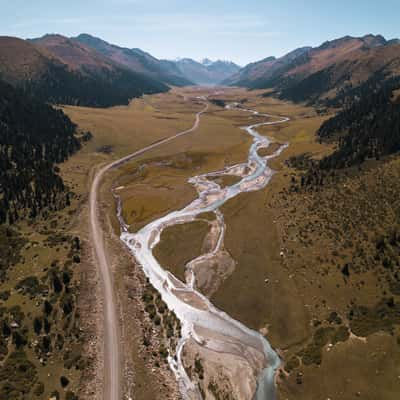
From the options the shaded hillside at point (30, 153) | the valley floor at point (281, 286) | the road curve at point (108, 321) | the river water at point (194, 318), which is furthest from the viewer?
the shaded hillside at point (30, 153)

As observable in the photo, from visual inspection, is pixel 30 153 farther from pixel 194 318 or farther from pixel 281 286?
pixel 281 286

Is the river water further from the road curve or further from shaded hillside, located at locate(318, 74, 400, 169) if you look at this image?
shaded hillside, located at locate(318, 74, 400, 169)

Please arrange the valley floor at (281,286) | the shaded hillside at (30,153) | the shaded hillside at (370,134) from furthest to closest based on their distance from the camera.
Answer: the shaded hillside at (370,134)
the shaded hillside at (30,153)
the valley floor at (281,286)

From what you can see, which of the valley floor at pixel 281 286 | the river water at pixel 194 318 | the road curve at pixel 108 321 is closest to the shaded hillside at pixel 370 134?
the valley floor at pixel 281 286

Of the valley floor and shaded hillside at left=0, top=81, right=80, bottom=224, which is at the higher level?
shaded hillside at left=0, top=81, right=80, bottom=224

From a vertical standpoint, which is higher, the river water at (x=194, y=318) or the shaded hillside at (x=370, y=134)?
the shaded hillside at (x=370, y=134)

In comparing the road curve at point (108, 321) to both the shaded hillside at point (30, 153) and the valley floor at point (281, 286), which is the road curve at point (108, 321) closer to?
the valley floor at point (281, 286)

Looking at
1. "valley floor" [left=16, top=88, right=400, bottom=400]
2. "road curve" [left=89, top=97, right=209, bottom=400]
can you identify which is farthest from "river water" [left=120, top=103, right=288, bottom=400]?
"road curve" [left=89, top=97, right=209, bottom=400]

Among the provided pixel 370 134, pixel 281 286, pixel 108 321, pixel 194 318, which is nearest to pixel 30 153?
pixel 108 321

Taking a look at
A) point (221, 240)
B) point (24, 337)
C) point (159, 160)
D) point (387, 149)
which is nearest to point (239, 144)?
point (159, 160)
